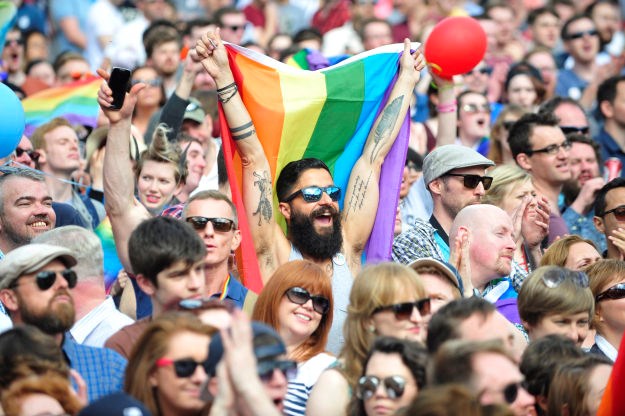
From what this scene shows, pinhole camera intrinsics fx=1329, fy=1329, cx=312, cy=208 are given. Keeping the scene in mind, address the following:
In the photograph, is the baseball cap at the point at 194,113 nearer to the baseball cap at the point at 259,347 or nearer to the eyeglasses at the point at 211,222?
the eyeglasses at the point at 211,222

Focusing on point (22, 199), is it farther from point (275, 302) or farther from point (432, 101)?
point (432, 101)

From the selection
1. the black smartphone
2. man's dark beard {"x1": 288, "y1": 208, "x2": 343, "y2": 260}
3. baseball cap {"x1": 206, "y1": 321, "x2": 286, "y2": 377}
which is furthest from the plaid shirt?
man's dark beard {"x1": 288, "y1": 208, "x2": 343, "y2": 260}

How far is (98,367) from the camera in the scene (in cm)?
555

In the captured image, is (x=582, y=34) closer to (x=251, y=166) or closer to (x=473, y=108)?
(x=473, y=108)

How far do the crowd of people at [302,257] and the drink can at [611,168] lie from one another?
0.03 m

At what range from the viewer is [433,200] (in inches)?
326

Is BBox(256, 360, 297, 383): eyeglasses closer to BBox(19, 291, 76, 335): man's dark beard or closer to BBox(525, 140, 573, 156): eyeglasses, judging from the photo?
BBox(19, 291, 76, 335): man's dark beard

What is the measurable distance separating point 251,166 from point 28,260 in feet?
6.66

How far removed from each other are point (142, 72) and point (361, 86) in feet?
10.5

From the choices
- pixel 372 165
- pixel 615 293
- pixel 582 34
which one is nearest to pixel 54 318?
pixel 372 165

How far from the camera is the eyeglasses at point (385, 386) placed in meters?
5.14

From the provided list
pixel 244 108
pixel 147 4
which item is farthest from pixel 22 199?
pixel 147 4

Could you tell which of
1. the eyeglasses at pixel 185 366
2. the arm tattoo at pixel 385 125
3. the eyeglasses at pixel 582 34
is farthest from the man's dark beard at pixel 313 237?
the eyeglasses at pixel 582 34

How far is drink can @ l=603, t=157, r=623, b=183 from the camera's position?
10312mm
